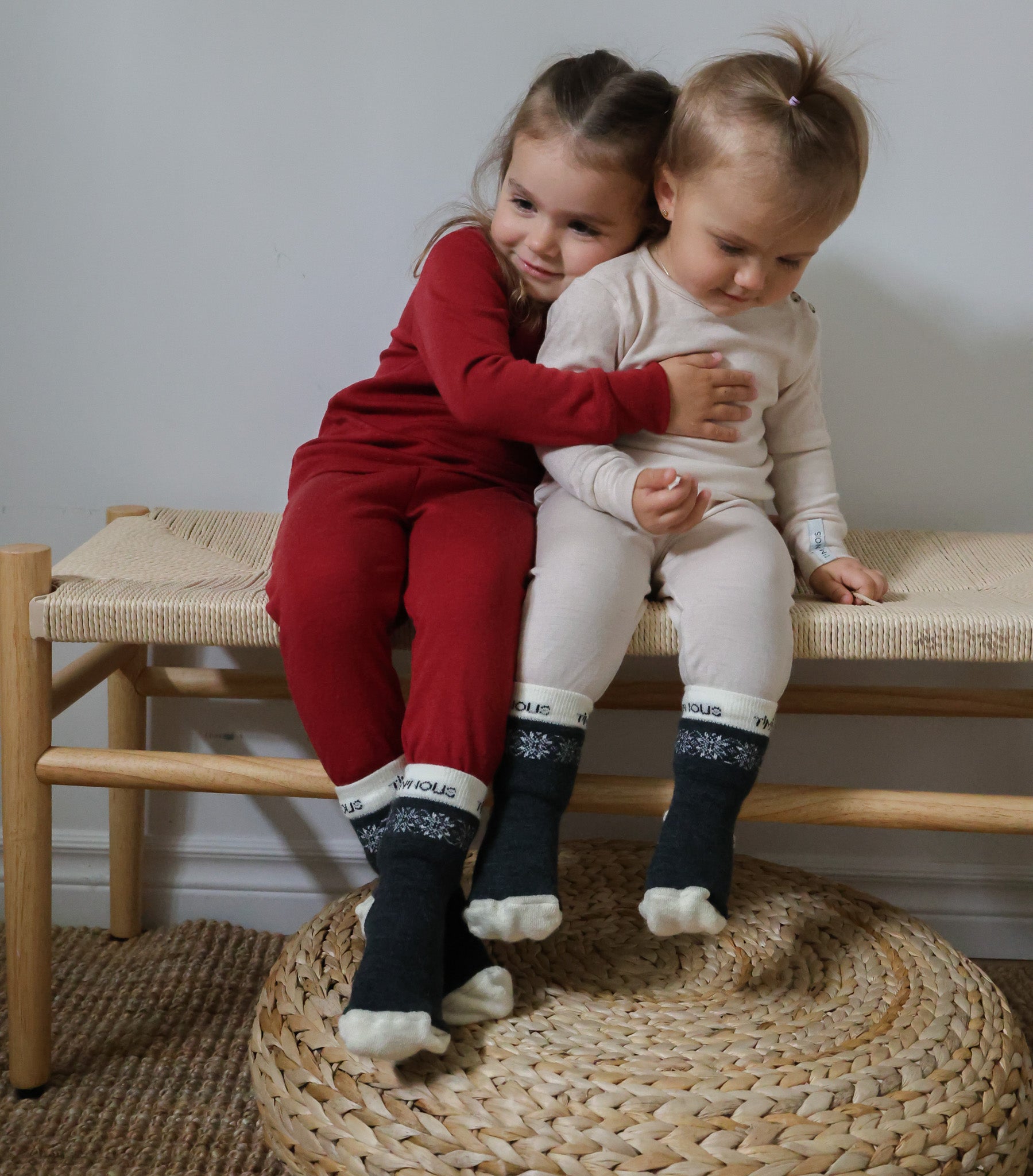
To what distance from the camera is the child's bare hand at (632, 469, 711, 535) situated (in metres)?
0.71

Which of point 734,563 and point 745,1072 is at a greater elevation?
point 734,563

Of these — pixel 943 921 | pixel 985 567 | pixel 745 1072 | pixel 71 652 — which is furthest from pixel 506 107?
pixel 943 921

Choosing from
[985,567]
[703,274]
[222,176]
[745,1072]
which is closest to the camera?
[745,1072]

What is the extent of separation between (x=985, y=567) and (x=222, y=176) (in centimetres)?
82

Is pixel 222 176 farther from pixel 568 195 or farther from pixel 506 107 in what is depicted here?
pixel 568 195

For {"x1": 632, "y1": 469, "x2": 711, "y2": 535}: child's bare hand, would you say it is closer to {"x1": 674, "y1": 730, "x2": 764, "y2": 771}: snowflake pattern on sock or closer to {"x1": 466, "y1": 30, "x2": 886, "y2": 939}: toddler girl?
{"x1": 466, "y1": 30, "x2": 886, "y2": 939}: toddler girl

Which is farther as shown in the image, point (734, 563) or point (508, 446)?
point (508, 446)

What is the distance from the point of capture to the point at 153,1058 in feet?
2.95

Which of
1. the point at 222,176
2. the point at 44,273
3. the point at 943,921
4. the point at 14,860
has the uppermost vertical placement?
the point at 222,176

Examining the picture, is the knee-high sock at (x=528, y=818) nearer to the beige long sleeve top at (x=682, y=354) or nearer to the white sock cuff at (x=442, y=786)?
the white sock cuff at (x=442, y=786)

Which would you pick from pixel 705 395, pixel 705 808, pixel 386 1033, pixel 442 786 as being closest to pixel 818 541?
pixel 705 395

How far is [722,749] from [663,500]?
0.18 meters

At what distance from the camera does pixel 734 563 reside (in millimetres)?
728

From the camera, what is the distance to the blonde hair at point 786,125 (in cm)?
72
